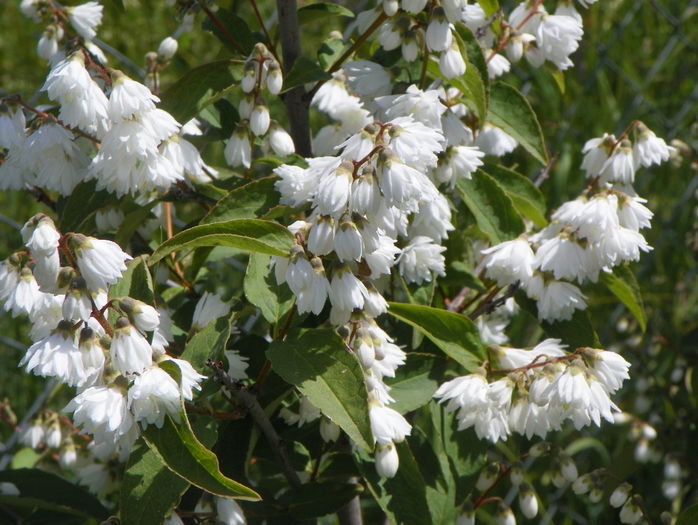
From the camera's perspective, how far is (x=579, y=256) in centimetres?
146

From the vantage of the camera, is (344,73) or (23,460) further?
(23,460)

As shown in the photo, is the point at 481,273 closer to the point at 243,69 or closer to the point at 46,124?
the point at 243,69

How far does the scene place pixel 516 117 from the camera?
1669 mm

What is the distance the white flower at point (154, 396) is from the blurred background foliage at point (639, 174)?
1.59 meters

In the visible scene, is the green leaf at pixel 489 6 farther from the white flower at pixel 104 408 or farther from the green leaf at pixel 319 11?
the white flower at pixel 104 408

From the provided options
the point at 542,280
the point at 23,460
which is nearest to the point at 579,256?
the point at 542,280

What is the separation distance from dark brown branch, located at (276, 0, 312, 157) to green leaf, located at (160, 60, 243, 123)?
0.36 feet

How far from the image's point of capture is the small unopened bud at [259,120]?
1475mm

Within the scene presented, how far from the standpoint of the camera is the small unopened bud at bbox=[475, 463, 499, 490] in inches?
68.3

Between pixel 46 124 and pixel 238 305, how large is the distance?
0.42 m

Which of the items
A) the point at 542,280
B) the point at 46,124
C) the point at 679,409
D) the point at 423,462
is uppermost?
the point at 46,124

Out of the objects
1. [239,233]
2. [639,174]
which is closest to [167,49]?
[239,233]

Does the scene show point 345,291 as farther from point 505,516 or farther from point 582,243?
point 505,516

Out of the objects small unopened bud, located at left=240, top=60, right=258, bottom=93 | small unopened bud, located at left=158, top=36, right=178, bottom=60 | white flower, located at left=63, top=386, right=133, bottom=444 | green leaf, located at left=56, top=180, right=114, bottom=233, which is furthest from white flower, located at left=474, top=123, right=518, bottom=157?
white flower, located at left=63, top=386, right=133, bottom=444
